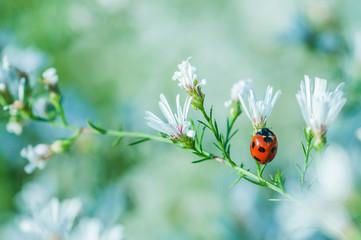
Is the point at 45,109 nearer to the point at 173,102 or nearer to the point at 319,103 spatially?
the point at 319,103

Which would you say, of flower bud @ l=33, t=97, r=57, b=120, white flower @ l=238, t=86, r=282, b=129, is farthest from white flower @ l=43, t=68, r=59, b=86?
white flower @ l=238, t=86, r=282, b=129

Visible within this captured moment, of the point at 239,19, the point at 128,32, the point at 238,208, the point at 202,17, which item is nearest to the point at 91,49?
the point at 128,32

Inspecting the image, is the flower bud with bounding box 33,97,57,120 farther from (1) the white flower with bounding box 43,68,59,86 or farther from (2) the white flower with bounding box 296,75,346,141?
(2) the white flower with bounding box 296,75,346,141

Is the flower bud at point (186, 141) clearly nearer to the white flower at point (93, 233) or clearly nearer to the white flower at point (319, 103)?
the white flower at point (319, 103)

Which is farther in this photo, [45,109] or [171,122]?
[45,109]

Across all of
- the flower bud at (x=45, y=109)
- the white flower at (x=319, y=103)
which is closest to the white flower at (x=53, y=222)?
the flower bud at (x=45, y=109)

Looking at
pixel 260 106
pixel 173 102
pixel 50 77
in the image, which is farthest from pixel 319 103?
pixel 173 102
